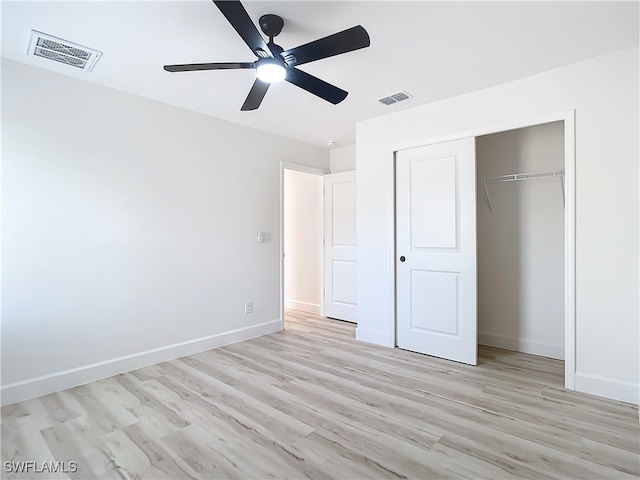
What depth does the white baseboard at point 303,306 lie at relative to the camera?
5.43 metres

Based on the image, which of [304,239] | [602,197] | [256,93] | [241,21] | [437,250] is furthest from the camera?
[304,239]

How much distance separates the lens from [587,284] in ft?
8.48

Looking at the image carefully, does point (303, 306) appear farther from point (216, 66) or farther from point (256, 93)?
point (216, 66)

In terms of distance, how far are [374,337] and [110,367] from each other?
258 cm

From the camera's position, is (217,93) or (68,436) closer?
(68,436)

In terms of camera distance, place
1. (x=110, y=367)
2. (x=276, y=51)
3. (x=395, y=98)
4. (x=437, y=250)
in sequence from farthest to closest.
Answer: (x=437, y=250)
(x=395, y=98)
(x=110, y=367)
(x=276, y=51)

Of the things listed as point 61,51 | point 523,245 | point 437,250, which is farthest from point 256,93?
point 523,245

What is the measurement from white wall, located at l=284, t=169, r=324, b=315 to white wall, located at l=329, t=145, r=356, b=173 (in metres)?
0.28

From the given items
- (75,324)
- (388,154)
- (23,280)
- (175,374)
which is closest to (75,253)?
(23,280)

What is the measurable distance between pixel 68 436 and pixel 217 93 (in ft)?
9.12

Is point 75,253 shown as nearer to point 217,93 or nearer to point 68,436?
point 68,436

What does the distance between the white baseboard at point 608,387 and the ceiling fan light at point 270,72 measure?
3.04 metres

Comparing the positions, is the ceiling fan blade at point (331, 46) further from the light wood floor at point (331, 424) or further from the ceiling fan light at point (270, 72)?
the light wood floor at point (331, 424)

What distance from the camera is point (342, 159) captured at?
5.04 metres
